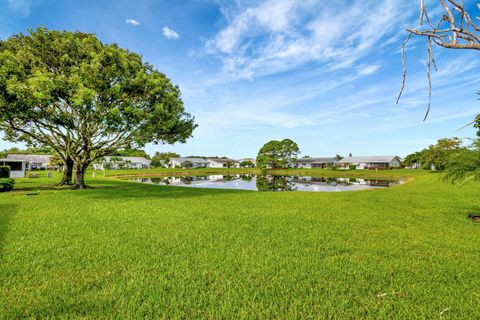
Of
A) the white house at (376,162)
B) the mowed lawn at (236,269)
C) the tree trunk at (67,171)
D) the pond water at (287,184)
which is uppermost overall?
the white house at (376,162)

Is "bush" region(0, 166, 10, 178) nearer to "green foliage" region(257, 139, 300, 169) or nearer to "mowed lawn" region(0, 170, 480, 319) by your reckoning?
"mowed lawn" region(0, 170, 480, 319)

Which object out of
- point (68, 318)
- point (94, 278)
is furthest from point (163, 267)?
point (68, 318)

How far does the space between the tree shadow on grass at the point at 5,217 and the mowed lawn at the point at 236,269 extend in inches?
2.8

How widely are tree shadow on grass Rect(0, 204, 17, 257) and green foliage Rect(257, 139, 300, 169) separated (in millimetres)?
70417

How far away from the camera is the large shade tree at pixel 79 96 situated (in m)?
15.0

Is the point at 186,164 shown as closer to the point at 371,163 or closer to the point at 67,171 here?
the point at 371,163

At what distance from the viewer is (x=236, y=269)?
4.45 m

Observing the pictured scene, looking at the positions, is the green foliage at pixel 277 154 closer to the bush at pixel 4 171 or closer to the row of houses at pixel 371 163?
the row of houses at pixel 371 163

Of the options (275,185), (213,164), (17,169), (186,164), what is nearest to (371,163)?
(213,164)

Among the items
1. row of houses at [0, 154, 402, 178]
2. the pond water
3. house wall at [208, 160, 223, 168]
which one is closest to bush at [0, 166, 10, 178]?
the pond water

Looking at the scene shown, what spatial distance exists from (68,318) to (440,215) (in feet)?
40.4

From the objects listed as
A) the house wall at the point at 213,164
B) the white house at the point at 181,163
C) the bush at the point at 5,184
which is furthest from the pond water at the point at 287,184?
the house wall at the point at 213,164

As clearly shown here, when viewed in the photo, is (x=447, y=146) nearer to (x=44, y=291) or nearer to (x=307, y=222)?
(x=307, y=222)

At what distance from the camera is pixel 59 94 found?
16250mm
